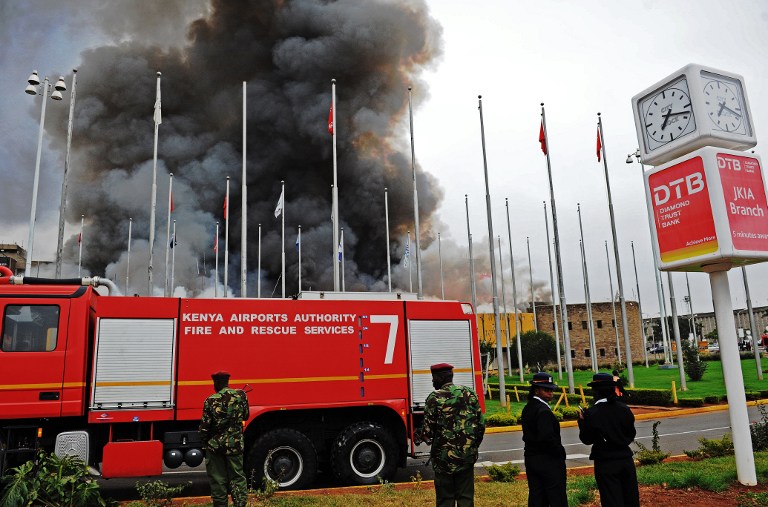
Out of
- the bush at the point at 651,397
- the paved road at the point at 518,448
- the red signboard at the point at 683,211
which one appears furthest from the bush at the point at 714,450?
the bush at the point at 651,397

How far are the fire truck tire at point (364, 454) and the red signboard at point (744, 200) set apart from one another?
6.72 metres

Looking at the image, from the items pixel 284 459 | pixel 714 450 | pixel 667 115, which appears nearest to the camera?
pixel 284 459

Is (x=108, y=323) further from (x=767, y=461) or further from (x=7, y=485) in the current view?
(x=767, y=461)

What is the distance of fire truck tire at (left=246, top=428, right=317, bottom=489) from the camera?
9.76 meters

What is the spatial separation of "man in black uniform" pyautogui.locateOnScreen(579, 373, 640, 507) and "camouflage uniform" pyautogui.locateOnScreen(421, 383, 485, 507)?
4.06 ft

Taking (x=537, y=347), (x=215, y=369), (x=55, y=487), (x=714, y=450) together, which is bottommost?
(x=714, y=450)

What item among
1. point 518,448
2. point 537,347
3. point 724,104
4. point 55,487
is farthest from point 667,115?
point 537,347

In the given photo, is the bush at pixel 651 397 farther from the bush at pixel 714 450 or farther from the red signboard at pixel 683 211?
the red signboard at pixel 683 211

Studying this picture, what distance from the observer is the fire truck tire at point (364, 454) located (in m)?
10.1

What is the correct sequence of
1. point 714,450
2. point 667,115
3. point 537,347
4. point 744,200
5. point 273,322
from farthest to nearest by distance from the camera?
point 537,347
point 714,450
point 273,322
point 667,115
point 744,200

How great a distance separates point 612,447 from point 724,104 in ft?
22.7

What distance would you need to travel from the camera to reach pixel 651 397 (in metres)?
24.0

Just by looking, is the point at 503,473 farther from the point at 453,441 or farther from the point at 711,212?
the point at 711,212

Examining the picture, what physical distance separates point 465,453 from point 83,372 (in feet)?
21.8
